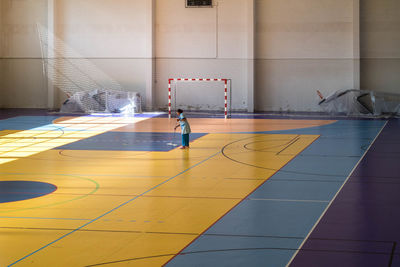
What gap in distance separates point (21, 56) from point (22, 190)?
26982 mm

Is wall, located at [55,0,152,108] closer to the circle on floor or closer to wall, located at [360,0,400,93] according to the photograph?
wall, located at [360,0,400,93]

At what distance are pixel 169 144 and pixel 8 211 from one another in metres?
11.3

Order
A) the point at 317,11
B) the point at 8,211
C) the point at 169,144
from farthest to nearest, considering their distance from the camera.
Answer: the point at 317,11 < the point at 169,144 < the point at 8,211

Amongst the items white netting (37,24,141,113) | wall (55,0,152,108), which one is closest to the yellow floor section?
wall (55,0,152,108)

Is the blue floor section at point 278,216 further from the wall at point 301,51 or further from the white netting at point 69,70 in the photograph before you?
the white netting at point 69,70

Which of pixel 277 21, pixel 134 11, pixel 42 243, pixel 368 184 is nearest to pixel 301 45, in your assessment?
pixel 277 21

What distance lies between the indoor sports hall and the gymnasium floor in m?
0.05

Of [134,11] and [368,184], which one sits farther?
[134,11]

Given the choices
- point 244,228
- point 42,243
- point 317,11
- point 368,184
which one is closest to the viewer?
point 42,243

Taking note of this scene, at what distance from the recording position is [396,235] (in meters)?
11.3

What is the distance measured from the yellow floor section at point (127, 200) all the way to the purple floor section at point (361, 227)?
2202 millimetres

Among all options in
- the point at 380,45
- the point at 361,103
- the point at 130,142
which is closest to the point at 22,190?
the point at 130,142

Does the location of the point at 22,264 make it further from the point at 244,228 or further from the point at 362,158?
the point at 362,158

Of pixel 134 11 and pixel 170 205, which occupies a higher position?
pixel 134 11
